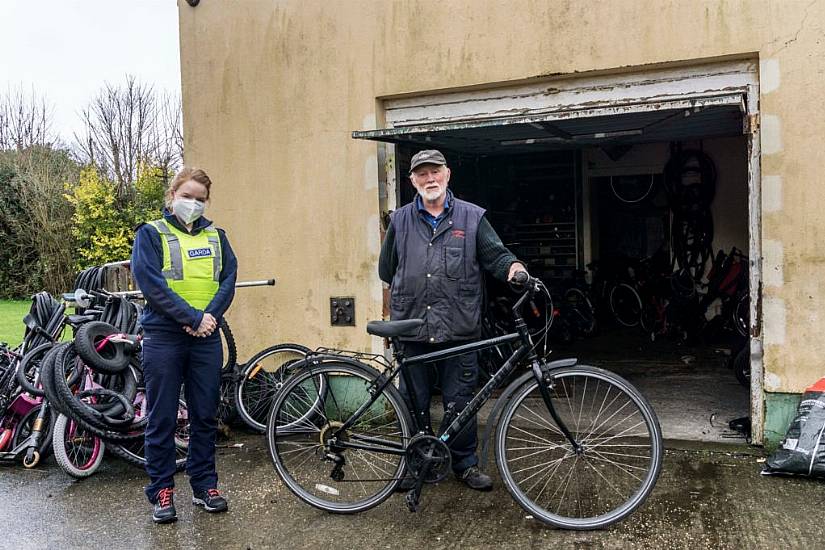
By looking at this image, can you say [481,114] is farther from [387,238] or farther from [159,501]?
[159,501]

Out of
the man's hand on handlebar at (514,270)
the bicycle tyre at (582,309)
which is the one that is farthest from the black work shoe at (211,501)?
the bicycle tyre at (582,309)

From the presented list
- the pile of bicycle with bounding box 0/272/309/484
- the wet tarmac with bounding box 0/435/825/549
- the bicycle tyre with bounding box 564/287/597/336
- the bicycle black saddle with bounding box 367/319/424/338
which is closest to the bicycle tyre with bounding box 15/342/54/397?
the pile of bicycle with bounding box 0/272/309/484

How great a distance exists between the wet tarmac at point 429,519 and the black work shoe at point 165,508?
0.17 ft

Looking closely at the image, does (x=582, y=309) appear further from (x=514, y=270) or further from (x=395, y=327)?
(x=395, y=327)

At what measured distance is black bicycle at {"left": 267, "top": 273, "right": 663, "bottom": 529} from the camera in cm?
363

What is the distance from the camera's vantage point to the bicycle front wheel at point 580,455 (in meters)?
3.55

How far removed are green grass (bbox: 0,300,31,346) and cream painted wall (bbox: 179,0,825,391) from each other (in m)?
5.89

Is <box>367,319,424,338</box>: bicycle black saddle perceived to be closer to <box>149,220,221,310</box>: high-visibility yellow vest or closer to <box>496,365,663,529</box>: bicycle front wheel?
<box>496,365,663,529</box>: bicycle front wheel

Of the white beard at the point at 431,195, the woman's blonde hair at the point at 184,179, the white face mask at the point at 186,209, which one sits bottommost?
the white face mask at the point at 186,209

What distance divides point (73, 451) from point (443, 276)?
265 cm

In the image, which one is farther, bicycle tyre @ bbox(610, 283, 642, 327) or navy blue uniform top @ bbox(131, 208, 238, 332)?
bicycle tyre @ bbox(610, 283, 642, 327)

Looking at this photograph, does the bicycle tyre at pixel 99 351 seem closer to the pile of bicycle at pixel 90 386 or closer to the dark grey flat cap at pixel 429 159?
the pile of bicycle at pixel 90 386

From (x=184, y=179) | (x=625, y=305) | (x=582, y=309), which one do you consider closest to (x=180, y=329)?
(x=184, y=179)

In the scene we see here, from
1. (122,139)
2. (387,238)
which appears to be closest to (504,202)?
(387,238)
